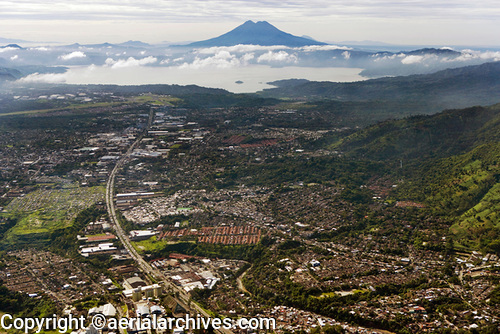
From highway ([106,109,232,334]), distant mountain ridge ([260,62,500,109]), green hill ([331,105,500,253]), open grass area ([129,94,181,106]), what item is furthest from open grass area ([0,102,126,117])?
green hill ([331,105,500,253])

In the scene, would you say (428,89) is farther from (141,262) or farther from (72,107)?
(141,262)

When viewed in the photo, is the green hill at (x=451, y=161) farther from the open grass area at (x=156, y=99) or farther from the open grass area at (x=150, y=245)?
the open grass area at (x=156, y=99)

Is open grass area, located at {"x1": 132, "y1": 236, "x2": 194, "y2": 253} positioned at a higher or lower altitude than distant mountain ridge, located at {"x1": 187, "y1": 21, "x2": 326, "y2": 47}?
lower

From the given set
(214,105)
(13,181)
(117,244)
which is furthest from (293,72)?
(117,244)

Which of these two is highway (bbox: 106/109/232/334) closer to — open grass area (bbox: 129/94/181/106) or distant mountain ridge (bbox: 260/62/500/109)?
open grass area (bbox: 129/94/181/106)

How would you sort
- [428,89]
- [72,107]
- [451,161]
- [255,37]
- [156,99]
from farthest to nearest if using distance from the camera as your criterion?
[255,37], [428,89], [156,99], [72,107], [451,161]

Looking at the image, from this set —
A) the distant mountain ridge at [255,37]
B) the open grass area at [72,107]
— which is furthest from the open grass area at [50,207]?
the distant mountain ridge at [255,37]

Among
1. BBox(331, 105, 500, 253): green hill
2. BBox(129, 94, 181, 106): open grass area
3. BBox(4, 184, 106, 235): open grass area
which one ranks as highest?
BBox(129, 94, 181, 106): open grass area

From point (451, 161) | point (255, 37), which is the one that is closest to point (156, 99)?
point (451, 161)
